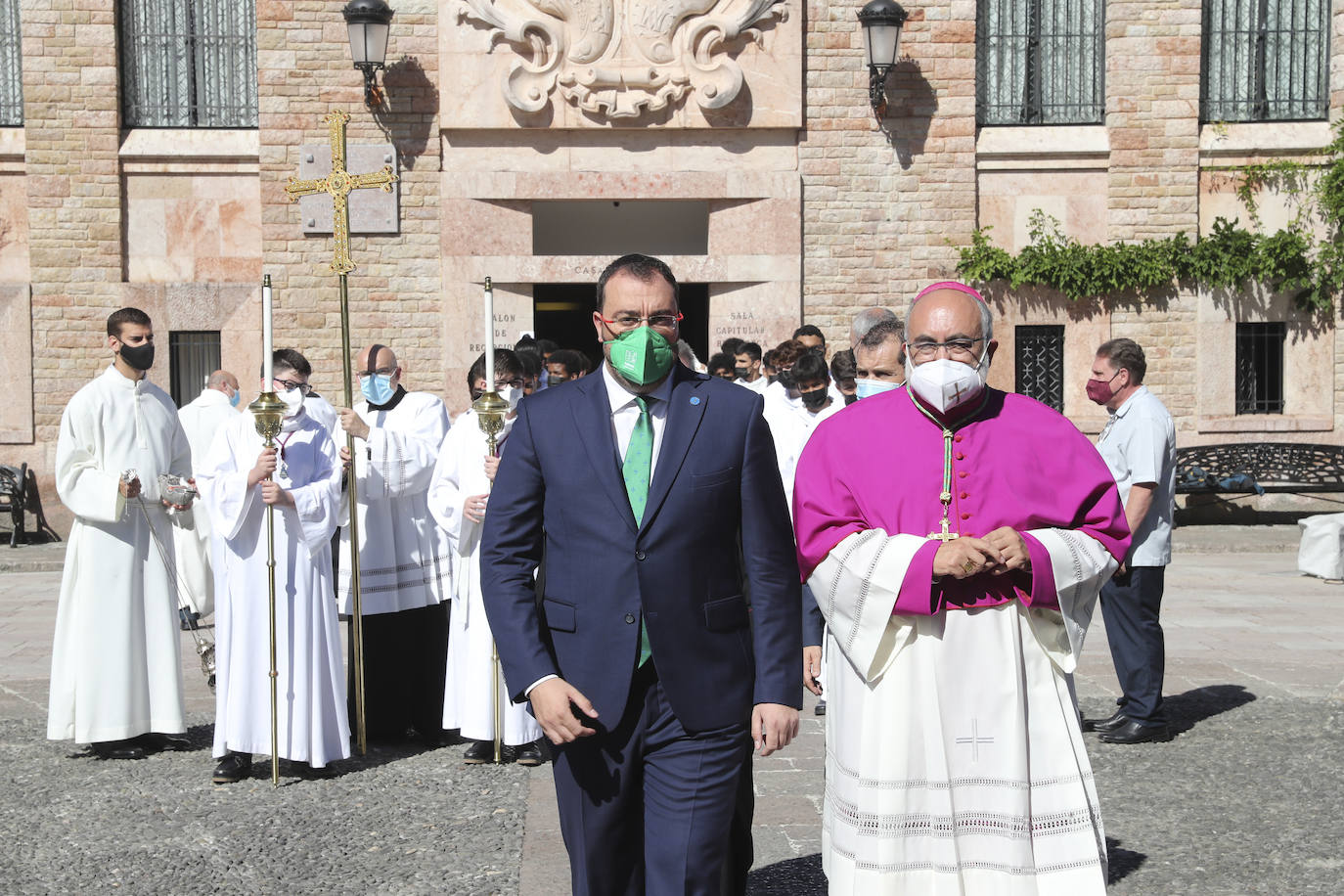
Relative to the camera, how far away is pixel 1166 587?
13.0 m

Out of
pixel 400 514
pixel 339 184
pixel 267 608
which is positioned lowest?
pixel 267 608

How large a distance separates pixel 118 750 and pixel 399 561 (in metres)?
1.66

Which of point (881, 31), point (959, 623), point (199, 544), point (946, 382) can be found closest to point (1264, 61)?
point (881, 31)

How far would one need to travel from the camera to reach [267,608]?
714cm

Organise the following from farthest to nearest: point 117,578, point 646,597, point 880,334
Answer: point 117,578 → point 880,334 → point 646,597

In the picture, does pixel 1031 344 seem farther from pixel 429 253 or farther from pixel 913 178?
pixel 429 253

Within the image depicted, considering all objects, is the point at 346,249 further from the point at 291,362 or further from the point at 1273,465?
the point at 1273,465

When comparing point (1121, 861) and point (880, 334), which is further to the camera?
point (880, 334)

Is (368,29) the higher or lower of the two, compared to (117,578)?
higher

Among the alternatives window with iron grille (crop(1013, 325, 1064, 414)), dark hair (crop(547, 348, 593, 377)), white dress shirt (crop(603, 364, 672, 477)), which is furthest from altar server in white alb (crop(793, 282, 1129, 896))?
window with iron grille (crop(1013, 325, 1064, 414))

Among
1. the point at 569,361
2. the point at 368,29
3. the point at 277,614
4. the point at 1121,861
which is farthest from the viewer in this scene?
the point at 368,29

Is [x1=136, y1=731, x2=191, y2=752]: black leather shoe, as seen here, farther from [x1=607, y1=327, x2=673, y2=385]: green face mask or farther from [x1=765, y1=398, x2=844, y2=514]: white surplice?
[x1=607, y1=327, x2=673, y2=385]: green face mask

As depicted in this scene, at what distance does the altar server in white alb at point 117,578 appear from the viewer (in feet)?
24.6

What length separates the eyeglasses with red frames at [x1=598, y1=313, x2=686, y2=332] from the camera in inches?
153
